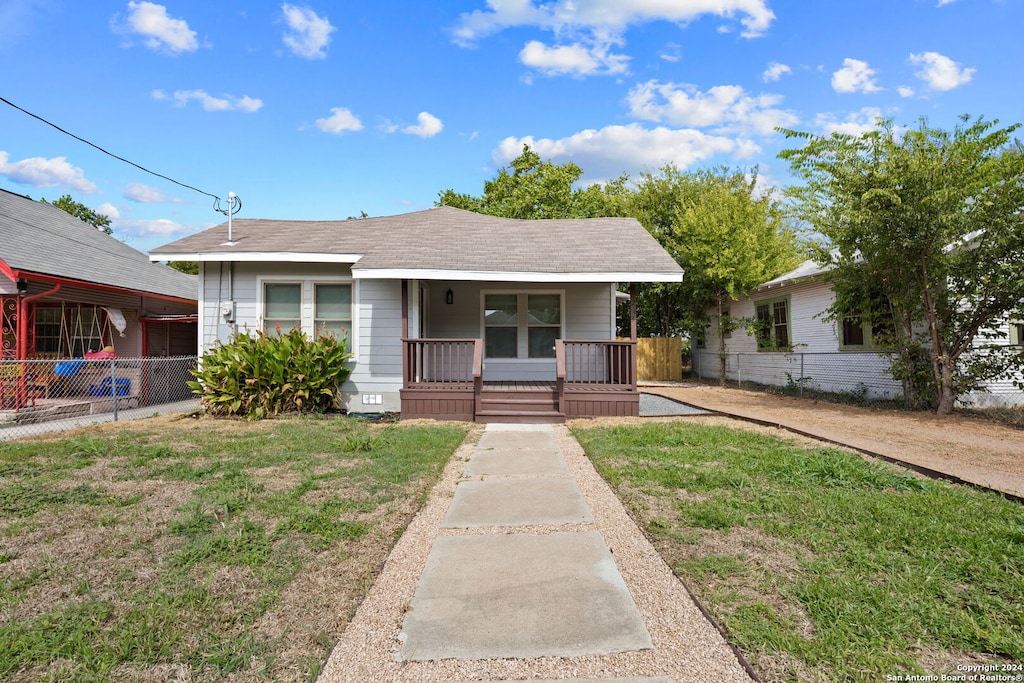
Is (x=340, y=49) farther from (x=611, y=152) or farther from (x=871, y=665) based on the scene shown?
(x=611, y=152)

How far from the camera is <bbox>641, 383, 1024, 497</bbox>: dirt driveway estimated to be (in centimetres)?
502

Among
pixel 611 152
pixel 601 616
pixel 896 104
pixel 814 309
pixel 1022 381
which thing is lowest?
pixel 601 616

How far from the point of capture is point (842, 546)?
10.0 feet

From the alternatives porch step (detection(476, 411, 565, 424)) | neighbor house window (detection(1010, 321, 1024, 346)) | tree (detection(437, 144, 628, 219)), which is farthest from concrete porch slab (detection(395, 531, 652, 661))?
tree (detection(437, 144, 628, 219))

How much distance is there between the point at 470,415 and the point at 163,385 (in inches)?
314

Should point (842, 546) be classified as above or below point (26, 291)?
below

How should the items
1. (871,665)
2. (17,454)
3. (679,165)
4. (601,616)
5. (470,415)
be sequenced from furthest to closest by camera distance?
(679,165)
(470,415)
(17,454)
(601,616)
(871,665)

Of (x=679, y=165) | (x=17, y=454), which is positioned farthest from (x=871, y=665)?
(x=679, y=165)

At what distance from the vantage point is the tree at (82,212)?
28742 millimetres

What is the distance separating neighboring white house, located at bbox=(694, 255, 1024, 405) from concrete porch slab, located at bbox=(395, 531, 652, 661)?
955 cm

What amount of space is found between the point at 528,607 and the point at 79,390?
11.9 m

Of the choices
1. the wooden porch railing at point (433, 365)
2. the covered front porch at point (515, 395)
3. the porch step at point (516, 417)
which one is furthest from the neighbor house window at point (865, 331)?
the wooden porch railing at point (433, 365)

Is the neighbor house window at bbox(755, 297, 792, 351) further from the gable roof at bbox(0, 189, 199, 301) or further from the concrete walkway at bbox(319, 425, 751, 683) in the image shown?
the gable roof at bbox(0, 189, 199, 301)

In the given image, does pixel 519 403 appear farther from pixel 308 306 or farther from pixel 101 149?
pixel 101 149
